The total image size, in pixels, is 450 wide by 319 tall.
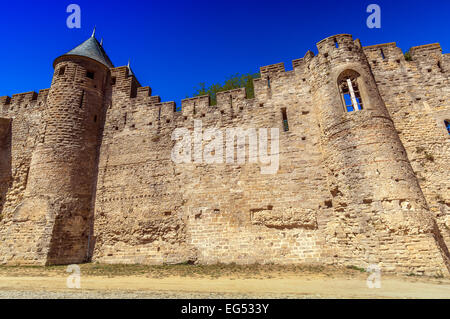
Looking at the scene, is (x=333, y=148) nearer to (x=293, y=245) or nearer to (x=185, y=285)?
(x=293, y=245)

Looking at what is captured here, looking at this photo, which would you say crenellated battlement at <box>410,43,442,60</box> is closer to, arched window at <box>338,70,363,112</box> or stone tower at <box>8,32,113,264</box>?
arched window at <box>338,70,363,112</box>

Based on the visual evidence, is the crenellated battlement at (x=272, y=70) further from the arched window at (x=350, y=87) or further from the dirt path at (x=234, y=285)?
the dirt path at (x=234, y=285)

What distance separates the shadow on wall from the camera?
38.6 ft

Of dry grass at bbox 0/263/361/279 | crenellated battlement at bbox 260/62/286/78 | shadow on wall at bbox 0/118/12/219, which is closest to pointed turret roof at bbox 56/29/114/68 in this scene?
shadow on wall at bbox 0/118/12/219

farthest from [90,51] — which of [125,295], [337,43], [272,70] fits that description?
[125,295]

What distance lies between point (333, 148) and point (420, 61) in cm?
557

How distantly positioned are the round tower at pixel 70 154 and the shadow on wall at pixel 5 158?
2411 mm

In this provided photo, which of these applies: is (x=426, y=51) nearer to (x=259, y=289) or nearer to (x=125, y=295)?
(x=259, y=289)

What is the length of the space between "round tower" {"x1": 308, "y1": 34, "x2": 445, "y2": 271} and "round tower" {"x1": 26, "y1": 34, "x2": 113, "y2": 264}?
9.64m

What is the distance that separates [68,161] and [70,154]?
330mm

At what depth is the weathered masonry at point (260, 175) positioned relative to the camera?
775 cm

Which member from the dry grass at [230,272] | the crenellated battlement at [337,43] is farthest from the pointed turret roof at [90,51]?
the crenellated battlement at [337,43]

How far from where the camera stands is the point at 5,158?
40.7 feet

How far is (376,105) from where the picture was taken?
888 centimetres
